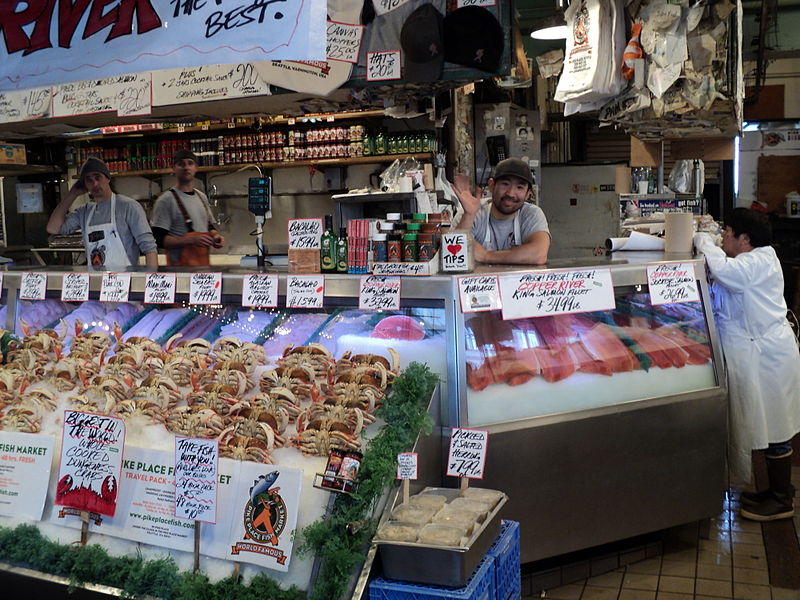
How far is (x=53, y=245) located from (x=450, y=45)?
6.28m

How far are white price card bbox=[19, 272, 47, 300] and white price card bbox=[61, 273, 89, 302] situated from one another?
0.14 m

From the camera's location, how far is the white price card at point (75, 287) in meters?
3.83

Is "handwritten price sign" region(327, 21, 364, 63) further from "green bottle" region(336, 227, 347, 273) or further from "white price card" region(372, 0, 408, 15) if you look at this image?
"green bottle" region(336, 227, 347, 273)

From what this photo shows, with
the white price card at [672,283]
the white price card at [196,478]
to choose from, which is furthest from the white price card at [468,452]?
the white price card at [672,283]

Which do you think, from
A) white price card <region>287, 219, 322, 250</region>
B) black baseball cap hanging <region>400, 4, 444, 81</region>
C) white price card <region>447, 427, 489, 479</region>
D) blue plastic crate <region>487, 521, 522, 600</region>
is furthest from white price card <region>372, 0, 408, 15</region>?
blue plastic crate <region>487, 521, 522, 600</region>

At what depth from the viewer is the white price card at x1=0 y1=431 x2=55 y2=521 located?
116 inches

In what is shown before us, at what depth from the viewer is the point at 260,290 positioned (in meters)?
3.36

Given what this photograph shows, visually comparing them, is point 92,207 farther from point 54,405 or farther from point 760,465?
point 760,465

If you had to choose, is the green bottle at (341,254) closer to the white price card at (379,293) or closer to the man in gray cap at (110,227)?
the white price card at (379,293)

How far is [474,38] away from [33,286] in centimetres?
269

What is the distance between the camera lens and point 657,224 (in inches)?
243

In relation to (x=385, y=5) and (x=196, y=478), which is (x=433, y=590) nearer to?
(x=196, y=478)

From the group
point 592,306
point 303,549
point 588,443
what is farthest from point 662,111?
point 303,549

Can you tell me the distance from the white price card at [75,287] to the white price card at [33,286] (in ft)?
0.45
